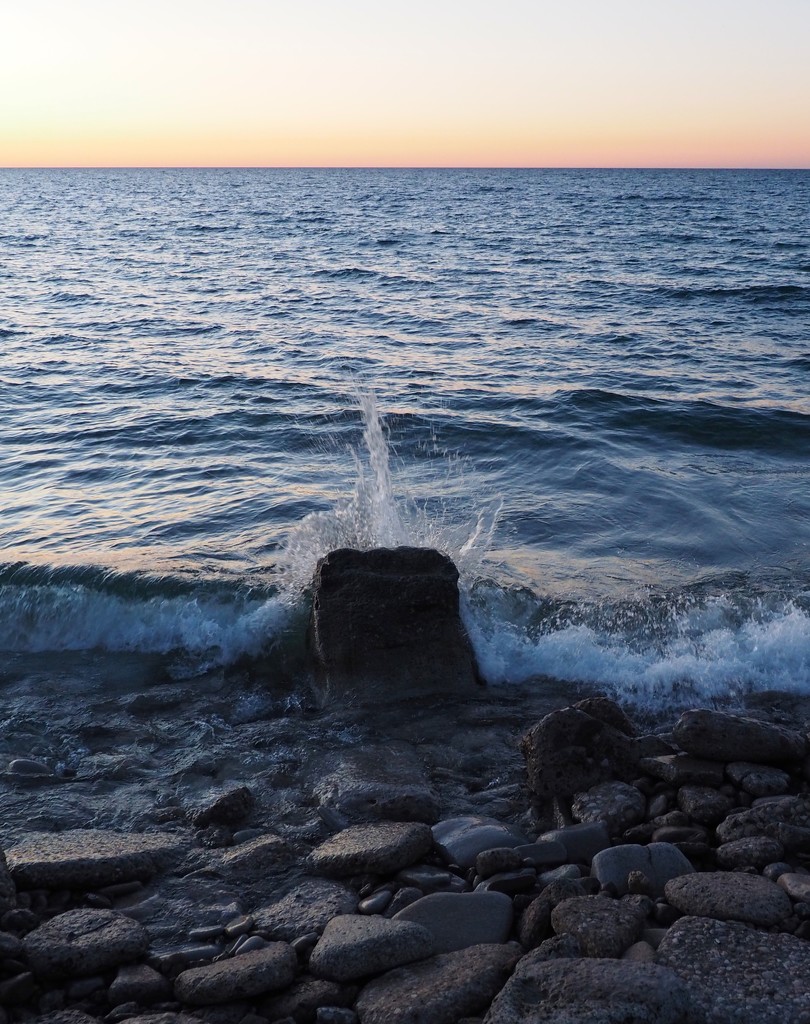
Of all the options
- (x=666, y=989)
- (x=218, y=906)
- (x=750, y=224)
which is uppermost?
(x=750, y=224)

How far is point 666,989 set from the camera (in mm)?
2830

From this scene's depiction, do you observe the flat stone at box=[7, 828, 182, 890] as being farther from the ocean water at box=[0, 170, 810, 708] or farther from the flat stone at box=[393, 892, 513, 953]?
the ocean water at box=[0, 170, 810, 708]

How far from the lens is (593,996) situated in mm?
2811

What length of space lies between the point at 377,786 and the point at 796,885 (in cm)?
196

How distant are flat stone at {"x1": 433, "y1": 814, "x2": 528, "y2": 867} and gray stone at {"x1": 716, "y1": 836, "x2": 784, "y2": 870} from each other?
0.84 meters

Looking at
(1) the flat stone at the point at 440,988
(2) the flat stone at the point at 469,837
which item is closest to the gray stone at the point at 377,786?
(2) the flat stone at the point at 469,837

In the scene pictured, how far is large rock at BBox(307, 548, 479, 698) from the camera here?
584 centimetres

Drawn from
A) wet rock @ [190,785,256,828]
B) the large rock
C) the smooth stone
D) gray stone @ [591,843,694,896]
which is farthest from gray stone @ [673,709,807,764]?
wet rock @ [190,785,256,828]

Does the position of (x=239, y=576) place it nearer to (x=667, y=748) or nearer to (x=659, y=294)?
(x=667, y=748)

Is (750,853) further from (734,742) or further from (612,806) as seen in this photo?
(734,742)

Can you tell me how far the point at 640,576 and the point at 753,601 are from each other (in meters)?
1.02

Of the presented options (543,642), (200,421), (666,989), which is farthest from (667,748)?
(200,421)

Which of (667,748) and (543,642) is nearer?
(667,748)

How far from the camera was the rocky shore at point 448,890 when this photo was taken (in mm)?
3039
